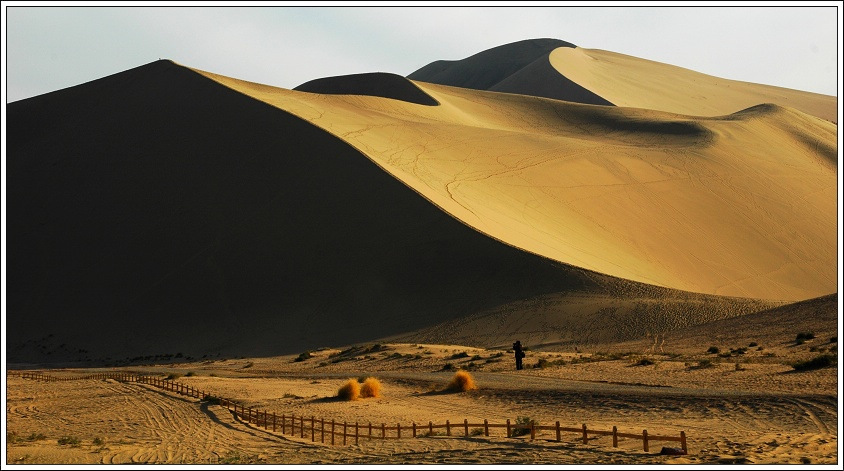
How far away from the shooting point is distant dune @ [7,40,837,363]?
44594 mm

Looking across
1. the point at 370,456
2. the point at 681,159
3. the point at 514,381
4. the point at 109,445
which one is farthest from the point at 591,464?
the point at 681,159

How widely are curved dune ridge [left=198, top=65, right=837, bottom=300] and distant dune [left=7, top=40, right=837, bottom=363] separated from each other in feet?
0.85

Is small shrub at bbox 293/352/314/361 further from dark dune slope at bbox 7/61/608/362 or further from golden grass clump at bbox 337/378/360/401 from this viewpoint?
golden grass clump at bbox 337/378/360/401

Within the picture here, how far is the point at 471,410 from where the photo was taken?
22.0m

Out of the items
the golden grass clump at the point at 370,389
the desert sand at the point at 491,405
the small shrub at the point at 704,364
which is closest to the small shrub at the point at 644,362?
the desert sand at the point at 491,405

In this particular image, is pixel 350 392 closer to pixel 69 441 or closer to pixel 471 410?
pixel 471 410


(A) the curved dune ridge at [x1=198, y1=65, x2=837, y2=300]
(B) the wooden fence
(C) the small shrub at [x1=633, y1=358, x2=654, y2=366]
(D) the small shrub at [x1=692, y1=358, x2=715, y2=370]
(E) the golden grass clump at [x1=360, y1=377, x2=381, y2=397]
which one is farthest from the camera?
(A) the curved dune ridge at [x1=198, y1=65, x2=837, y2=300]

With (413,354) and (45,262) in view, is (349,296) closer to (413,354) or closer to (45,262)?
(413,354)

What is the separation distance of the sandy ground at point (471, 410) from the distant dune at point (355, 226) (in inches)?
386

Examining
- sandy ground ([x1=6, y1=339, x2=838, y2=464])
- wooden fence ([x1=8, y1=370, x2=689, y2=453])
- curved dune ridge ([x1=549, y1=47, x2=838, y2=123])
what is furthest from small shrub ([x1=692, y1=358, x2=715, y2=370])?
curved dune ridge ([x1=549, y1=47, x2=838, y2=123])

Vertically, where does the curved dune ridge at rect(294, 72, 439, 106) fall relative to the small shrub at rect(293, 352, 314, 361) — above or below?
above

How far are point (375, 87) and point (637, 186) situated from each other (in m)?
49.9

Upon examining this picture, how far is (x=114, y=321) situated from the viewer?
49156mm

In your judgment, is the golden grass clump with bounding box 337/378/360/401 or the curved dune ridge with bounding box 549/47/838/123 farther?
the curved dune ridge with bounding box 549/47/838/123
